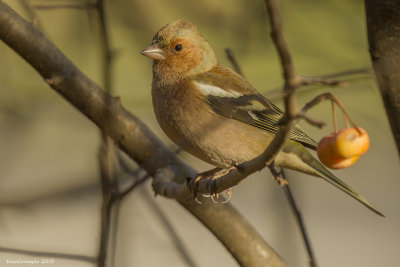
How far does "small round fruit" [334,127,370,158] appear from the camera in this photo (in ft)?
6.82

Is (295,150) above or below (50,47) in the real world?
below

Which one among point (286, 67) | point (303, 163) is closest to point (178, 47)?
point (303, 163)

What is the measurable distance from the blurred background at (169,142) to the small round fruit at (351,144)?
223mm

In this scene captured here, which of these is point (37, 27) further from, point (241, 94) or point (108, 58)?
point (241, 94)

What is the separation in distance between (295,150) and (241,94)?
1.71 feet

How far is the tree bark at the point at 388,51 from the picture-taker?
225 centimetres

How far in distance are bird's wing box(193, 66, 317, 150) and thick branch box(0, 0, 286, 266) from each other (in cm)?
60

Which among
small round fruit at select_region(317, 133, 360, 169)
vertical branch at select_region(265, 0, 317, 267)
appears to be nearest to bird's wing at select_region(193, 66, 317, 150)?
small round fruit at select_region(317, 133, 360, 169)

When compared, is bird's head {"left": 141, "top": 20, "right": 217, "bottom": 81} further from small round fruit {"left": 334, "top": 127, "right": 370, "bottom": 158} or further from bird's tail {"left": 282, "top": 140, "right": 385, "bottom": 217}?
small round fruit {"left": 334, "top": 127, "right": 370, "bottom": 158}

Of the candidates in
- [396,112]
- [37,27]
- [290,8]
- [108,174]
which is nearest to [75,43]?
[37,27]

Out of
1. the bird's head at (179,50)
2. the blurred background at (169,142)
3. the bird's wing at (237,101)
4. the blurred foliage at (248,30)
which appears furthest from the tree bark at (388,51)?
the bird's head at (179,50)

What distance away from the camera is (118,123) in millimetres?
3324

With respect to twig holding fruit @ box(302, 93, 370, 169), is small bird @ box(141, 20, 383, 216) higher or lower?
lower

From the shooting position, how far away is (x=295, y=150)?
12.4 feet
